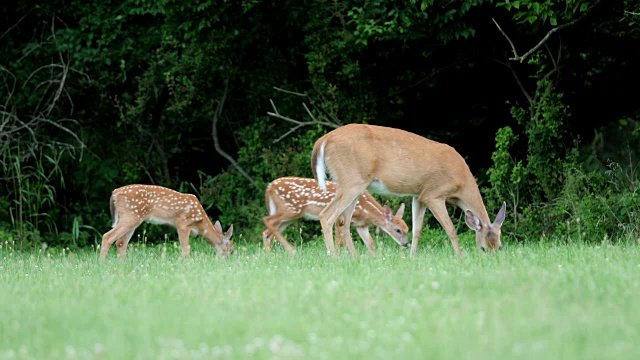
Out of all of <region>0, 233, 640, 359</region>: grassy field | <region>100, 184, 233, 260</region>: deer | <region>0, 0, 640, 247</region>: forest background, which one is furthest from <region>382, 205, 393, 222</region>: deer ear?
<region>0, 233, 640, 359</region>: grassy field

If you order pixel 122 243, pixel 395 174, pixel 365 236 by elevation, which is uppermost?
pixel 395 174

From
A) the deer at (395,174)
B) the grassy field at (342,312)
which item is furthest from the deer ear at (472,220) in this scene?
the grassy field at (342,312)

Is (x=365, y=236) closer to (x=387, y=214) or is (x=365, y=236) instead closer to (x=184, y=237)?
(x=387, y=214)

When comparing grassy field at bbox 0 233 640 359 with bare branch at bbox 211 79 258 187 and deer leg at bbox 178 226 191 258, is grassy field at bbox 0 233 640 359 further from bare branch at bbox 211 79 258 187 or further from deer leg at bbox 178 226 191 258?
bare branch at bbox 211 79 258 187

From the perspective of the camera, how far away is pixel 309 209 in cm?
1200

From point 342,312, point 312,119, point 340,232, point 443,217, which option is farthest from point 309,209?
point 342,312

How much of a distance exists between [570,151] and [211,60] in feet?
17.4

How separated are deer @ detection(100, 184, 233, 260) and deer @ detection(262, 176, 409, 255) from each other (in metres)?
0.67

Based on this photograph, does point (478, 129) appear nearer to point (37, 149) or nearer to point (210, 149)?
point (210, 149)

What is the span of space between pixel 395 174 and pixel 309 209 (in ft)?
7.44

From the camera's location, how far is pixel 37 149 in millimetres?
14359

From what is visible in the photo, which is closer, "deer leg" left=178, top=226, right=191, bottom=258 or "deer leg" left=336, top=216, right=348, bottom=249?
"deer leg" left=336, top=216, right=348, bottom=249

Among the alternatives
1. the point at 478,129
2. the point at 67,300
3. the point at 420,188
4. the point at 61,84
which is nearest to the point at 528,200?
the point at 478,129

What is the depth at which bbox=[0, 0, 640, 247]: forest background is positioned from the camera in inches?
495
